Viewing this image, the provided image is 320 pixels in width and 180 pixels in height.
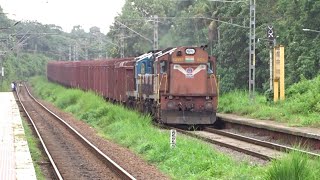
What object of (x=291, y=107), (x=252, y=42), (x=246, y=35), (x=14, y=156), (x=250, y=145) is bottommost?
(x=250, y=145)

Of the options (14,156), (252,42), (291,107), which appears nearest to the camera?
(14,156)

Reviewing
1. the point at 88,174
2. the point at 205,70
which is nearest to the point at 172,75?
the point at 205,70

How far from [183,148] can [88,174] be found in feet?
8.93

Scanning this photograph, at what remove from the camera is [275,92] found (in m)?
28.3

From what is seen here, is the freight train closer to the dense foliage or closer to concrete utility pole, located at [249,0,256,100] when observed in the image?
concrete utility pole, located at [249,0,256,100]

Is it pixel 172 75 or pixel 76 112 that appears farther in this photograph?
pixel 76 112

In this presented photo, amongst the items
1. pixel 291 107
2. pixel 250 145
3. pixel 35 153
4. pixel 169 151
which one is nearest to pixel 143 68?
pixel 291 107

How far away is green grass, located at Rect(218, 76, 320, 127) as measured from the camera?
23.1m

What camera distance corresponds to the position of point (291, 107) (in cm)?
2489

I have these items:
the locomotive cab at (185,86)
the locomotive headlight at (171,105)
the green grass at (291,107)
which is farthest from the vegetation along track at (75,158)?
the green grass at (291,107)

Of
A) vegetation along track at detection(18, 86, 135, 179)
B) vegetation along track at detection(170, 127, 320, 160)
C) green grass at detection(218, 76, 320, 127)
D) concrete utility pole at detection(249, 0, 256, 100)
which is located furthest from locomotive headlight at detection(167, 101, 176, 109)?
concrete utility pole at detection(249, 0, 256, 100)

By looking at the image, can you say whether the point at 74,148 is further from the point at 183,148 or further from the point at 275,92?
the point at 275,92

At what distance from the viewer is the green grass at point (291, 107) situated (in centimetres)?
2309

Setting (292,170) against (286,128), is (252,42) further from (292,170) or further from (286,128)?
(292,170)
